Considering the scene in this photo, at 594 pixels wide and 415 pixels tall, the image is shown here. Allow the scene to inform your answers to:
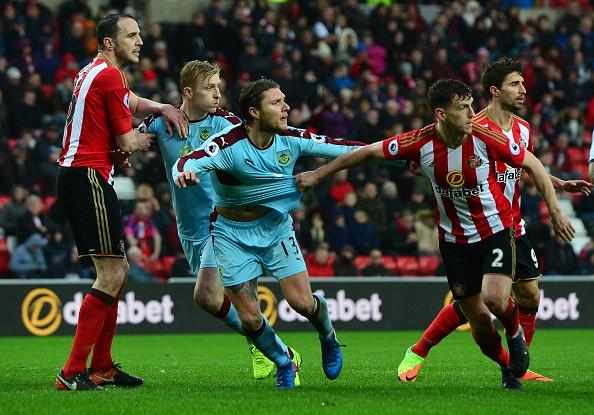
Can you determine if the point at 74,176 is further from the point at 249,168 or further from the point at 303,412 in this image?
the point at 303,412

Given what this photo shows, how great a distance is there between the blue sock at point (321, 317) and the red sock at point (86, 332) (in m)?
1.47

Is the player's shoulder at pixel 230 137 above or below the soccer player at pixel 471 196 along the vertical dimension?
above

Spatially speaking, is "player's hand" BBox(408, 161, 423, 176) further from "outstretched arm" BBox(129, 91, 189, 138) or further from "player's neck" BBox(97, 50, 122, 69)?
"player's neck" BBox(97, 50, 122, 69)

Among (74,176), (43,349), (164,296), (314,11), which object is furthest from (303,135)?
(314,11)

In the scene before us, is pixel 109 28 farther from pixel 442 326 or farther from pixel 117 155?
pixel 442 326

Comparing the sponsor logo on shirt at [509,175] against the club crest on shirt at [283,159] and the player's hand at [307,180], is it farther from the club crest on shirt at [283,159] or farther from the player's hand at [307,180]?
the club crest on shirt at [283,159]

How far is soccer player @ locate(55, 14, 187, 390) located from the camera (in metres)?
8.55

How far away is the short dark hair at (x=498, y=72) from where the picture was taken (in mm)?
9789

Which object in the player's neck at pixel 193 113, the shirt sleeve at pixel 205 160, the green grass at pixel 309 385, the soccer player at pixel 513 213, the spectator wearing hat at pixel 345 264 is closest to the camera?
the green grass at pixel 309 385

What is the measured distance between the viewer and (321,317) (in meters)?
8.96

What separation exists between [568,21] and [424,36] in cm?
353

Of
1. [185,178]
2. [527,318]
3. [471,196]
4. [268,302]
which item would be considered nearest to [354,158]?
[471,196]

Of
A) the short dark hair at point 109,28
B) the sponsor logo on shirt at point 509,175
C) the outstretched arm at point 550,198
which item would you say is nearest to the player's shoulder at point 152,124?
the short dark hair at point 109,28

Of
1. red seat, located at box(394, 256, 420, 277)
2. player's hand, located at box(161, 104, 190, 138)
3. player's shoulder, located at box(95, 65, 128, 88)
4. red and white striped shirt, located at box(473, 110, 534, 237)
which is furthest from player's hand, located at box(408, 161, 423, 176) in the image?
red seat, located at box(394, 256, 420, 277)
